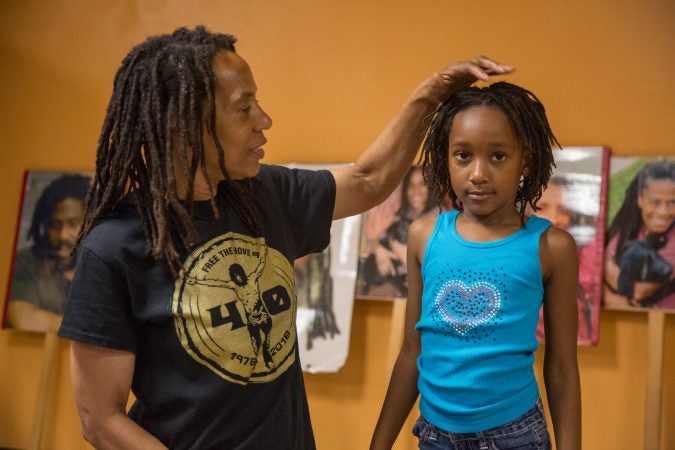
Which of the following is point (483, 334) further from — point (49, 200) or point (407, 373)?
point (49, 200)

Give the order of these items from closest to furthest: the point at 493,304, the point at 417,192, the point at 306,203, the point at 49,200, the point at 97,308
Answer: the point at 97,308 < the point at 493,304 < the point at 306,203 < the point at 417,192 < the point at 49,200

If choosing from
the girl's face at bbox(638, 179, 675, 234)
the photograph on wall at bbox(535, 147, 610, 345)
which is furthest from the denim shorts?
the girl's face at bbox(638, 179, 675, 234)

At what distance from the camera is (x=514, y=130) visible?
1.43 metres

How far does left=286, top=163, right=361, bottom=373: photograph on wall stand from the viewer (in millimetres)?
2754

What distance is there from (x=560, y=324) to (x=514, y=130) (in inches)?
14.7

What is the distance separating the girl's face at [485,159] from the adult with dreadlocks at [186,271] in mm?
96

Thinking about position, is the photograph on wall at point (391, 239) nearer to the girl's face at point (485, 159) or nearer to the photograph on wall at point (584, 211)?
the photograph on wall at point (584, 211)

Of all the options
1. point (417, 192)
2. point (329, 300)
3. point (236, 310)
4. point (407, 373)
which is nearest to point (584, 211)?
point (417, 192)

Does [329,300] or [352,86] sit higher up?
[352,86]

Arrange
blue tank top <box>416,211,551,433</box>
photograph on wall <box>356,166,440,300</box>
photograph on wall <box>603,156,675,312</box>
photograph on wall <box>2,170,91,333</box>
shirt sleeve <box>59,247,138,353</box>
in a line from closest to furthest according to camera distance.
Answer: shirt sleeve <box>59,247,138,353</box>, blue tank top <box>416,211,551,433</box>, photograph on wall <box>603,156,675,312</box>, photograph on wall <box>356,166,440,300</box>, photograph on wall <box>2,170,91,333</box>

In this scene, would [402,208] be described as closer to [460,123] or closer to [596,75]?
[596,75]

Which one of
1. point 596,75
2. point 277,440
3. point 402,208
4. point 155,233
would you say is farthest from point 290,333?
point 596,75

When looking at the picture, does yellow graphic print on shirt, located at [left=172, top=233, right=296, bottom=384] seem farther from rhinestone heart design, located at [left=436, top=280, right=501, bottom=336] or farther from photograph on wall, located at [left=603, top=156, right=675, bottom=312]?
photograph on wall, located at [left=603, top=156, right=675, bottom=312]

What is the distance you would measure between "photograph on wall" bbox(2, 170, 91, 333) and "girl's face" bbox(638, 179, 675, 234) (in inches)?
88.8
